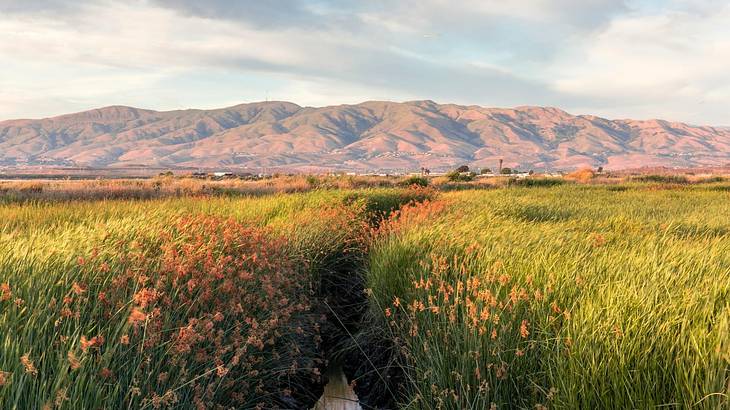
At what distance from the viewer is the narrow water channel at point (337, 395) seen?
725 centimetres

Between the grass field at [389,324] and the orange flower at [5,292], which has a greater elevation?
the orange flower at [5,292]

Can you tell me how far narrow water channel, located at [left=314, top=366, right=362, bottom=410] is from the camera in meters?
7.25

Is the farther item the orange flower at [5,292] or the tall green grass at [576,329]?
the tall green grass at [576,329]

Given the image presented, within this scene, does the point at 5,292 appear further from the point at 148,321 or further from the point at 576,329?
the point at 576,329

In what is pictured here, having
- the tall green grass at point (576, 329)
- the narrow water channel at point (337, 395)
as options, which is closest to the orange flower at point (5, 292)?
the tall green grass at point (576, 329)

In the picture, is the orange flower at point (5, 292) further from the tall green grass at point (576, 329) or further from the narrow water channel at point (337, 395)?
the narrow water channel at point (337, 395)

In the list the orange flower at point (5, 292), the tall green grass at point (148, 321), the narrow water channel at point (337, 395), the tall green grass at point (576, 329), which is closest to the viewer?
the tall green grass at point (148, 321)

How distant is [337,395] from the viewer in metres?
7.62

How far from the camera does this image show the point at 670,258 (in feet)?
20.1

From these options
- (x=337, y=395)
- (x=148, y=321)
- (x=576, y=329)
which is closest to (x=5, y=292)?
(x=148, y=321)

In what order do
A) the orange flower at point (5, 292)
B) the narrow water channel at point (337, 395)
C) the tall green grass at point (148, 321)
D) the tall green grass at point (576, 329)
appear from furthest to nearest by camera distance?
the narrow water channel at point (337, 395) → the tall green grass at point (576, 329) → the orange flower at point (5, 292) → the tall green grass at point (148, 321)

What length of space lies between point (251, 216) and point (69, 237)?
786 centimetres

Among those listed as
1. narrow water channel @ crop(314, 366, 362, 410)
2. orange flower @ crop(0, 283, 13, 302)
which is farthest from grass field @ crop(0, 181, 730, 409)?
narrow water channel @ crop(314, 366, 362, 410)

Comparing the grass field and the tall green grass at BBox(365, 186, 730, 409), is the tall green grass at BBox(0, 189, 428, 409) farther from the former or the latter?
the tall green grass at BBox(365, 186, 730, 409)
